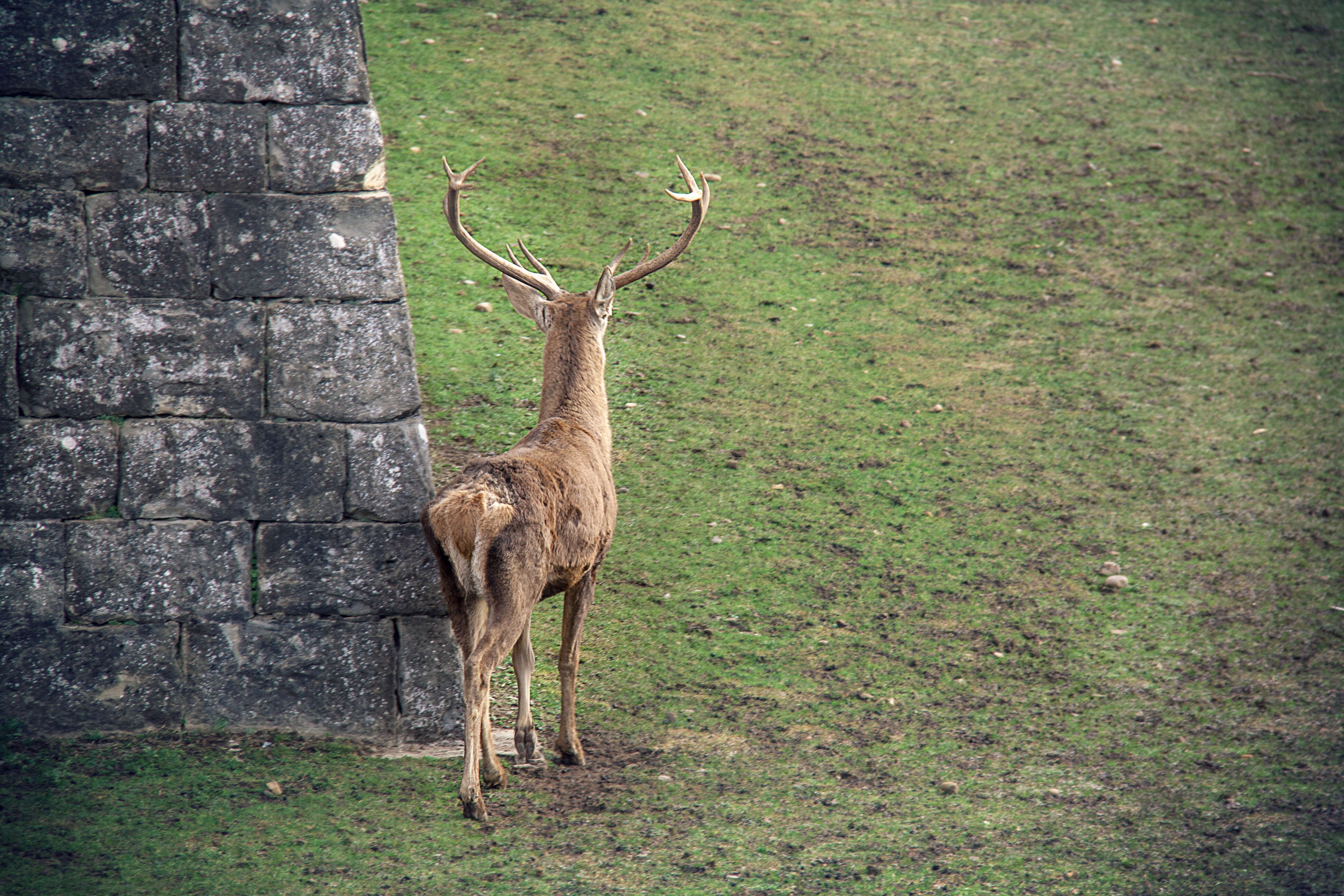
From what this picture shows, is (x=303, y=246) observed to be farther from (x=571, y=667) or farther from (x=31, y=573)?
(x=571, y=667)

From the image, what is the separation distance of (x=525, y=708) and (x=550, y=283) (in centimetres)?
206

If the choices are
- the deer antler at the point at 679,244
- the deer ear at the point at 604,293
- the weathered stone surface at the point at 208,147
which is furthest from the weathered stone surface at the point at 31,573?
the deer antler at the point at 679,244

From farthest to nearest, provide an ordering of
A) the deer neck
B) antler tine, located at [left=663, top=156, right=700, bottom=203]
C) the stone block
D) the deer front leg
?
antler tine, located at [left=663, top=156, right=700, bottom=203]
the deer neck
the deer front leg
the stone block

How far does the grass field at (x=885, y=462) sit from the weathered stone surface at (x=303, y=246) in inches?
77.7

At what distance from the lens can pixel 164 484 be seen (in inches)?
203

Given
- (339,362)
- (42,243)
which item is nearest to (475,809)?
(339,362)

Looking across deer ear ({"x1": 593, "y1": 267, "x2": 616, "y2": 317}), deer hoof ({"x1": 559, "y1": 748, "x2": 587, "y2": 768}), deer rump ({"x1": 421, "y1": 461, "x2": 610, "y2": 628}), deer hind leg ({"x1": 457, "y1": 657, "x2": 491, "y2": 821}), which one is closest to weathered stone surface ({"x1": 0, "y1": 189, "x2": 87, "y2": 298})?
Result: deer rump ({"x1": 421, "y1": 461, "x2": 610, "y2": 628})

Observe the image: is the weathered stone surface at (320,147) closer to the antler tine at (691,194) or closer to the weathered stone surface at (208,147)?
the weathered stone surface at (208,147)

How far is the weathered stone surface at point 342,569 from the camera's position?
5211mm

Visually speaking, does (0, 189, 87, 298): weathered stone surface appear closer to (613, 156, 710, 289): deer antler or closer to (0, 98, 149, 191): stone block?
(0, 98, 149, 191): stone block

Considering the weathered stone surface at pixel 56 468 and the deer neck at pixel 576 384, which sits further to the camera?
the deer neck at pixel 576 384

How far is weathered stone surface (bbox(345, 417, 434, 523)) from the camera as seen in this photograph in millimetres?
5238

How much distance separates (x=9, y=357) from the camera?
198 inches

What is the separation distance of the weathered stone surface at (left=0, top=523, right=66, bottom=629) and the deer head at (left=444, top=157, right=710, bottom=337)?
7.40 ft
